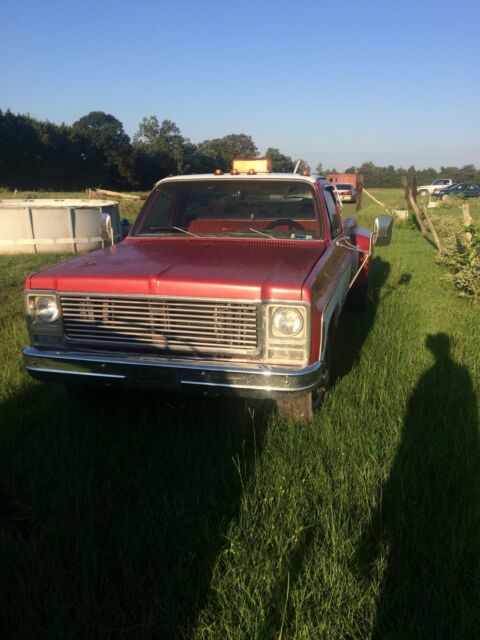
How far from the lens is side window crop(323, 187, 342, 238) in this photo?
187 inches

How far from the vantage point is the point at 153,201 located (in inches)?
196

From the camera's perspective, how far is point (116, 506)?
9.31 feet

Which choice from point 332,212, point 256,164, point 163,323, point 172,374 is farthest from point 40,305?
point 256,164

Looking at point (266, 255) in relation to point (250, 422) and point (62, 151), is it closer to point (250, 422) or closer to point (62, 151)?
point (250, 422)

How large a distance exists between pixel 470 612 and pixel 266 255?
8.36ft

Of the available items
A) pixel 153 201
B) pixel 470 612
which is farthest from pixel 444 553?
pixel 153 201

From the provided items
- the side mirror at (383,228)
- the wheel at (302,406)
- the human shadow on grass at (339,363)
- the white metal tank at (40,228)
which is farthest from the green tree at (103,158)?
the wheel at (302,406)

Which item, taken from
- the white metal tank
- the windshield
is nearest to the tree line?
the white metal tank

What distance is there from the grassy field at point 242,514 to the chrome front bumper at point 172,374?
1.27ft

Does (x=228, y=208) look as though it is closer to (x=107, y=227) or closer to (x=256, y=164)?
(x=107, y=227)

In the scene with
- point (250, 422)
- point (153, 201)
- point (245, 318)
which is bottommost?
point (250, 422)

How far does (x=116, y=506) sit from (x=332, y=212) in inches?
132

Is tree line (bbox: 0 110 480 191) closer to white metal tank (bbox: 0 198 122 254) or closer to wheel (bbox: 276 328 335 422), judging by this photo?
white metal tank (bbox: 0 198 122 254)

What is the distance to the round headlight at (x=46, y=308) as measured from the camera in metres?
3.58
